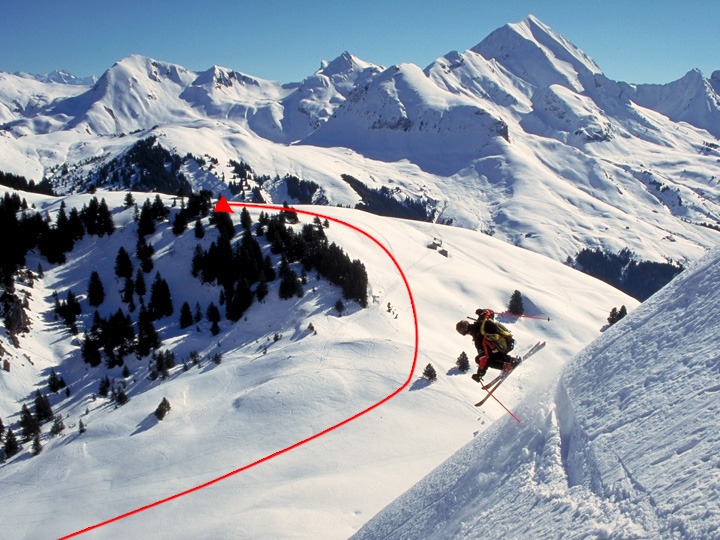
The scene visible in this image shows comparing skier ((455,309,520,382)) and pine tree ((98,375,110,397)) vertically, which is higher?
pine tree ((98,375,110,397))

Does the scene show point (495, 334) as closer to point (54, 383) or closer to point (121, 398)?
point (121, 398)

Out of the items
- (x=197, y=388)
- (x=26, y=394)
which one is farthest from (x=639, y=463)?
(x=26, y=394)

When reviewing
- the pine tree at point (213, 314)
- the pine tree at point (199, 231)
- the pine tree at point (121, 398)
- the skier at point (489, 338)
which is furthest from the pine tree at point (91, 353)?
the skier at point (489, 338)

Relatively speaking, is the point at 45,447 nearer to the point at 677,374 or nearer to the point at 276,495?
the point at 276,495

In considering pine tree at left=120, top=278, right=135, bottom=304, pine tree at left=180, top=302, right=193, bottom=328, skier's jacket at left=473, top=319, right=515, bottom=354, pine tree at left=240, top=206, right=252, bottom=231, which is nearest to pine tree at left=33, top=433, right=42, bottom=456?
pine tree at left=180, top=302, right=193, bottom=328

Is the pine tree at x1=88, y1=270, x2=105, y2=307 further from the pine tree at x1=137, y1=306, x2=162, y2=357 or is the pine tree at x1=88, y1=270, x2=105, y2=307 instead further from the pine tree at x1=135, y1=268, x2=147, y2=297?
the pine tree at x1=137, y1=306, x2=162, y2=357
